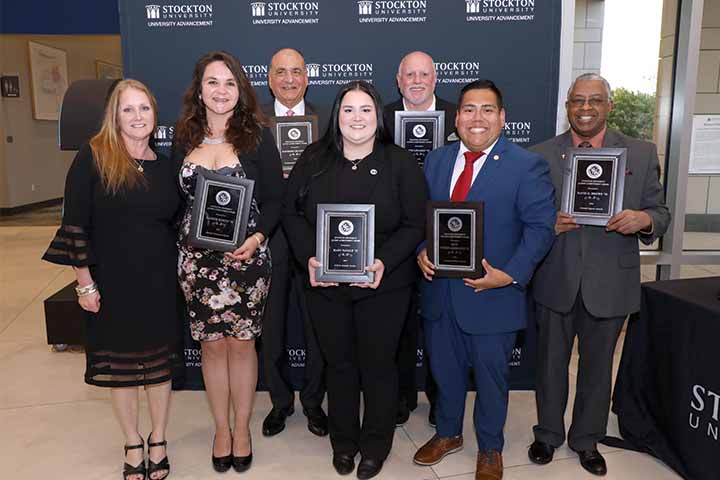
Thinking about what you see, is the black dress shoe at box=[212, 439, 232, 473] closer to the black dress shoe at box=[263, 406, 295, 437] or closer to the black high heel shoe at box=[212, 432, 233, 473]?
the black high heel shoe at box=[212, 432, 233, 473]

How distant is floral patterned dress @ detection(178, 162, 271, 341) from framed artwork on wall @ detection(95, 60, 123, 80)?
1157 cm

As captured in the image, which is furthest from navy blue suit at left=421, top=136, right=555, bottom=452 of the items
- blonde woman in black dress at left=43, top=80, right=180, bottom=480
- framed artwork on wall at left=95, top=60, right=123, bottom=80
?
framed artwork on wall at left=95, top=60, right=123, bottom=80

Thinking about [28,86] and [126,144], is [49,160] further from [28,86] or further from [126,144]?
[126,144]

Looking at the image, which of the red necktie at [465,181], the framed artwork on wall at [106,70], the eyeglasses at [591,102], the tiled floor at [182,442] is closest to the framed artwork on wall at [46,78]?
the framed artwork on wall at [106,70]

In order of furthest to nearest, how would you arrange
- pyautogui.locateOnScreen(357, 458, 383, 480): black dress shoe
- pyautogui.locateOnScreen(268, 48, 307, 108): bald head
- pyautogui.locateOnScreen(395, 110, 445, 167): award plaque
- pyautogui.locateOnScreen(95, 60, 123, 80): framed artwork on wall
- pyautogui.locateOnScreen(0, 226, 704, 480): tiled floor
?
1. pyautogui.locateOnScreen(95, 60, 123, 80): framed artwork on wall
2. pyautogui.locateOnScreen(268, 48, 307, 108): bald head
3. pyautogui.locateOnScreen(395, 110, 445, 167): award plaque
4. pyautogui.locateOnScreen(0, 226, 704, 480): tiled floor
5. pyautogui.locateOnScreen(357, 458, 383, 480): black dress shoe

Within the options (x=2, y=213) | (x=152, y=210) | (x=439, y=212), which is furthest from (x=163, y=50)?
(x=2, y=213)

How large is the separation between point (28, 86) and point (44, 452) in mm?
9889

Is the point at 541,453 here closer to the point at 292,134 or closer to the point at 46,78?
the point at 292,134

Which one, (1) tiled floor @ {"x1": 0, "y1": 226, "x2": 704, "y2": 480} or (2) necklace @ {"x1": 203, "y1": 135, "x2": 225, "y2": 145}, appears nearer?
(2) necklace @ {"x1": 203, "y1": 135, "x2": 225, "y2": 145}

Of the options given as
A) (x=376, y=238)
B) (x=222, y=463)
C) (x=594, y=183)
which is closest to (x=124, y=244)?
(x=376, y=238)

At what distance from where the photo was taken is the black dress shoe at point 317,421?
3.23 meters

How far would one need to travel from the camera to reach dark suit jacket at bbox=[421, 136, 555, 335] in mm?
2477

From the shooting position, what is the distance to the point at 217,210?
2467 millimetres

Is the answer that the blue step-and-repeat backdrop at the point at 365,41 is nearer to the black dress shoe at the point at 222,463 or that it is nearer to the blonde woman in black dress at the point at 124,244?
the blonde woman in black dress at the point at 124,244
